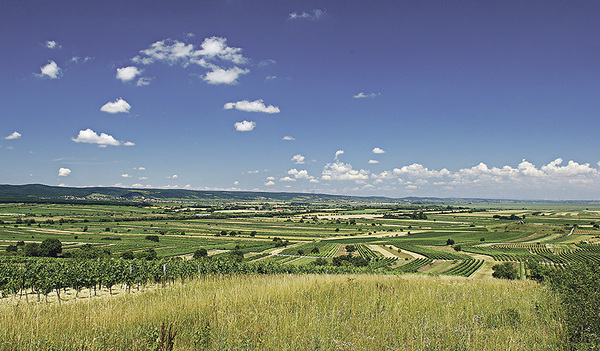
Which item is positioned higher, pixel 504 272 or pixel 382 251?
pixel 504 272

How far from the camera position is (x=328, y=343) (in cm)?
382

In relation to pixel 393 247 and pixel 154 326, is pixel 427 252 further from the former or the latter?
pixel 154 326

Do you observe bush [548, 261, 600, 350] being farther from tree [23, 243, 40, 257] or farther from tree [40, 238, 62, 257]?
tree [23, 243, 40, 257]

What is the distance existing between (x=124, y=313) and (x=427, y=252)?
99.8 metres

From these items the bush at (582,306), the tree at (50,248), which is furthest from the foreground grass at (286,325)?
the tree at (50,248)

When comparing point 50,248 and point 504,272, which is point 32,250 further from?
point 504,272

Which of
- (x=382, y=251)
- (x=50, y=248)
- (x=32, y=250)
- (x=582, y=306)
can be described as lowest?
(x=382, y=251)

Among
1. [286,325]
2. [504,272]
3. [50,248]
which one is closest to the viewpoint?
[286,325]

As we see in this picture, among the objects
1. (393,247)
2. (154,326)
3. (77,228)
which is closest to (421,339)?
(154,326)

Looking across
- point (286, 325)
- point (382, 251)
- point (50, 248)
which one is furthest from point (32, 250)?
point (286, 325)

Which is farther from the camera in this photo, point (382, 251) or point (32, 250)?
point (382, 251)

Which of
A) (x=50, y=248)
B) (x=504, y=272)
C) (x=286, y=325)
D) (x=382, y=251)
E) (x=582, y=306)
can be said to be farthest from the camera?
(x=382, y=251)

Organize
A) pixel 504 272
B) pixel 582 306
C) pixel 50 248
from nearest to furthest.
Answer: pixel 582 306 < pixel 504 272 < pixel 50 248

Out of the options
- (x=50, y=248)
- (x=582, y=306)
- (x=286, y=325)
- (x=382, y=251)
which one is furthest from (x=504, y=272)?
(x=50, y=248)
